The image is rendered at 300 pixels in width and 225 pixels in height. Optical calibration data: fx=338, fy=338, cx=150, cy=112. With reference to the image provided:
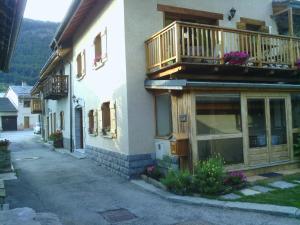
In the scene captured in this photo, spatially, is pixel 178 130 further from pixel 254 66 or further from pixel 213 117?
pixel 254 66

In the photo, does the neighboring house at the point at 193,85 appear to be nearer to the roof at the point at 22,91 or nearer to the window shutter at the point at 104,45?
the window shutter at the point at 104,45

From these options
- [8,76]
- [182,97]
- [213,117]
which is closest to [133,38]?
[182,97]

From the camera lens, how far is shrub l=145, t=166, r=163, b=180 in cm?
996

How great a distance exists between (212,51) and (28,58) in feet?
280

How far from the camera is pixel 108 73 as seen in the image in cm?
1232

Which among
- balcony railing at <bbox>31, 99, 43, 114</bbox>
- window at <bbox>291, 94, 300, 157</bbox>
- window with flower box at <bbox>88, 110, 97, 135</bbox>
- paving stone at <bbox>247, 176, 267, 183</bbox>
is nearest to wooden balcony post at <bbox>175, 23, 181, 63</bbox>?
paving stone at <bbox>247, 176, 267, 183</bbox>

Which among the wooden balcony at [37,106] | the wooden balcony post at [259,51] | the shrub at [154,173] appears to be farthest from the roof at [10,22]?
the wooden balcony at [37,106]

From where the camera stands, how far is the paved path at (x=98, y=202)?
654 cm

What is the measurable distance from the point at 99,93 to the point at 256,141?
653cm

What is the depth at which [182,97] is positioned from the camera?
370 inches

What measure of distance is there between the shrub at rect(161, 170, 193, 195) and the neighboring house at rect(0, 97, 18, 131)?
52.7 metres

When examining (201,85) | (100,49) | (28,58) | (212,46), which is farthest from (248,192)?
(28,58)

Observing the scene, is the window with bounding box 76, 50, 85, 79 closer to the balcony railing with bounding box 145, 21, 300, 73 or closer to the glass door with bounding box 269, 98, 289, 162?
the balcony railing with bounding box 145, 21, 300, 73

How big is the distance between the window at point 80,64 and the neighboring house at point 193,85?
2920 mm
